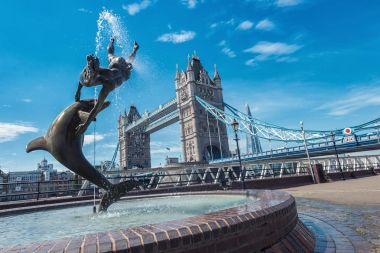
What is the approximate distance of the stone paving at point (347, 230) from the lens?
3.11 metres

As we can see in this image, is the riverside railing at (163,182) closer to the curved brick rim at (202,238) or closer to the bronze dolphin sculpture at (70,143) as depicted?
the bronze dolphin sculpture at (70,143)

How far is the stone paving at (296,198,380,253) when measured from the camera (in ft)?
10.2

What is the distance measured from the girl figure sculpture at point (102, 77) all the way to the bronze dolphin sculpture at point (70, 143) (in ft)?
0.50

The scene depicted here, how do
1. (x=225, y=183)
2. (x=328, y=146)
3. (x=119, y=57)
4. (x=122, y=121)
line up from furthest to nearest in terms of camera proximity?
1. (x=122, y=121)
2. (x=328, y=146)
3. (x=225, y=183)
4. (x=119, y=57)

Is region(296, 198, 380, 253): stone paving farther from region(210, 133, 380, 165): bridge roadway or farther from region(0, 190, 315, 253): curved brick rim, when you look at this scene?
region(210, 133, 380, 165): bridge roadway

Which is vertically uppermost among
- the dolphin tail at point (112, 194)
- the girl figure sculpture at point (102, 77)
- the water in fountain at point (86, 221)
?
the girl figure sculpture at point (102, 77)

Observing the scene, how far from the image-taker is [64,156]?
14.5 feet

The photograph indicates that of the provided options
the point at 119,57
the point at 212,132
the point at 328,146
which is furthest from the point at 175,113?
the point at 119,57

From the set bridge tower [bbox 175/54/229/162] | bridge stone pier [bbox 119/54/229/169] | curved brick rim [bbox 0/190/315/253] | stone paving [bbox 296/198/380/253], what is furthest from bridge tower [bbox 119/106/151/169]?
curved brick rim [bbox 0/190/315/253]

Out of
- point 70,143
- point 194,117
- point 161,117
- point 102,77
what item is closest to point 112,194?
point 70,143

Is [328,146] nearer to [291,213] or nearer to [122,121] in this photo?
[291,213]

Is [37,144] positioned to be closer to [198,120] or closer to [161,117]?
[198,120]

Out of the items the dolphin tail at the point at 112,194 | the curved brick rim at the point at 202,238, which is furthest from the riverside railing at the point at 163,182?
the curved brick rim at the point at 202,238

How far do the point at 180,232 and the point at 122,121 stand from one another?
3797 inches
